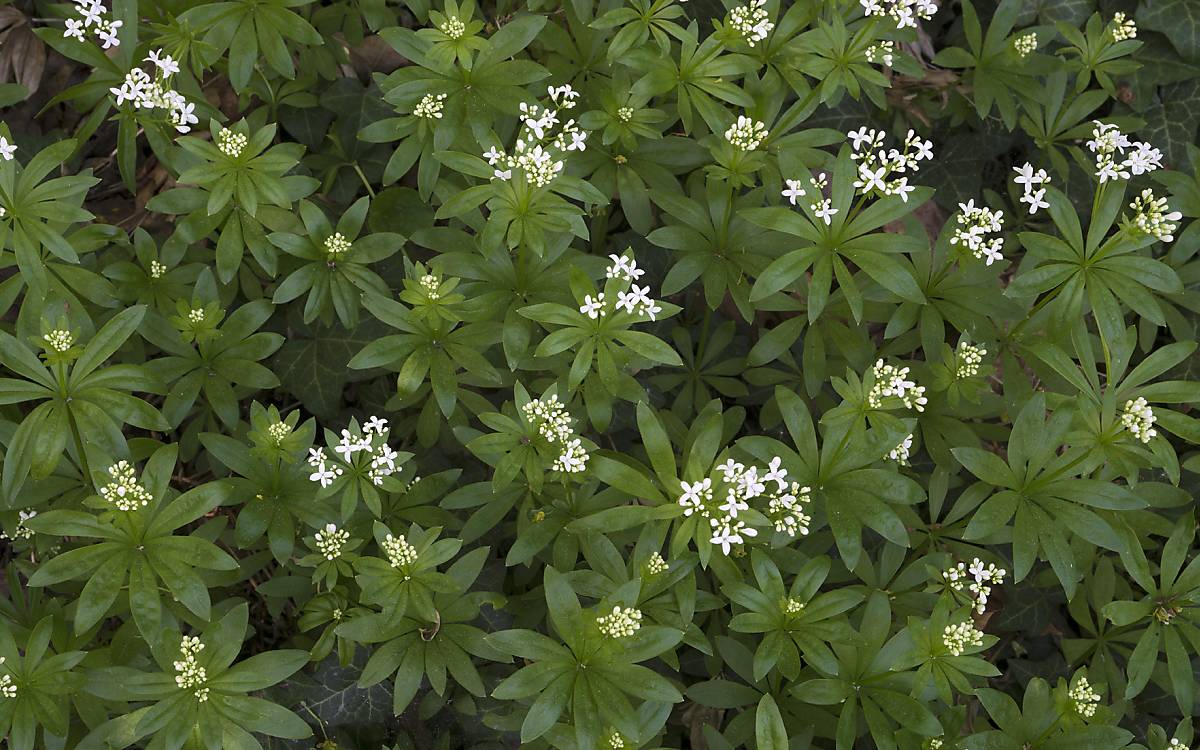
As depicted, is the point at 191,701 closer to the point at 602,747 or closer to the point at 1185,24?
the point at 602,747

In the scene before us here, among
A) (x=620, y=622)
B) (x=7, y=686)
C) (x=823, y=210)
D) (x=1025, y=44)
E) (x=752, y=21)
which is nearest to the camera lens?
(x=620, y=622)

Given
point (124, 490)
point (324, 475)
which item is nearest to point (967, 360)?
point (324, 475)

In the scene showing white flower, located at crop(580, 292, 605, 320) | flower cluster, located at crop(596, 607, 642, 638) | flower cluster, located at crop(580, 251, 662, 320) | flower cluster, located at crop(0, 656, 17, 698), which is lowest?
flower cluster, located at crop(0, 656, 17, 698)

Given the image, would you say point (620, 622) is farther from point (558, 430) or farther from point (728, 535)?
point (558, 430)

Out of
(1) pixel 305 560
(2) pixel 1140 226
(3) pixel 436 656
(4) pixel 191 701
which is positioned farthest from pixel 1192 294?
(4) pixel 191 701

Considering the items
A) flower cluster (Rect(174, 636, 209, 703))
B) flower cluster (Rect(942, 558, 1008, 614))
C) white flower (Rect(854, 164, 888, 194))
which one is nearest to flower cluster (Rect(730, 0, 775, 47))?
white flower (Rect(854, 164, 888, 194))

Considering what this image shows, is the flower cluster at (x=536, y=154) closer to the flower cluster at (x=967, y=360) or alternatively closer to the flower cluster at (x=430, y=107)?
the flower cluster at (x=430, y=107)

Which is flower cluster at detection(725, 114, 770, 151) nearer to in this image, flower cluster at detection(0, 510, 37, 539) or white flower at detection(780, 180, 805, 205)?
white flower at detection(780, 180, 805, 205)
